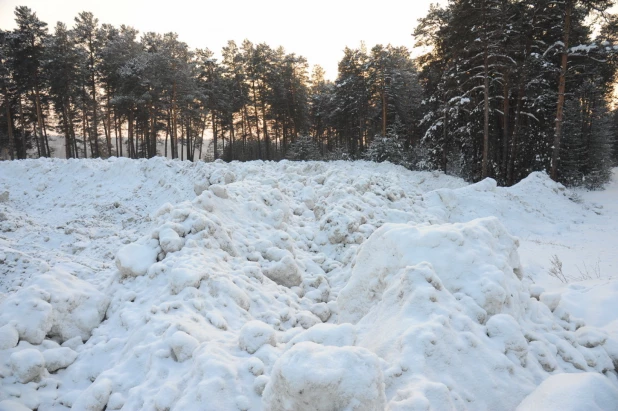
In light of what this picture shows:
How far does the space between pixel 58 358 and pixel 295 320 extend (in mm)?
2937

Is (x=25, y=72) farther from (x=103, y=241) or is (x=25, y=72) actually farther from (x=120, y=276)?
(x=120, y=276)

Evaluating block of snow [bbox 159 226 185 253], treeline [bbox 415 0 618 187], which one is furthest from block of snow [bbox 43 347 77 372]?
treeline [bbox 415 0 618 187]

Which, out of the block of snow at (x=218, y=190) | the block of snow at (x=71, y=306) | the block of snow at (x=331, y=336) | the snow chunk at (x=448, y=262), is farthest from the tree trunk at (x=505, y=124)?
the block of snow at (x=71, y=306)

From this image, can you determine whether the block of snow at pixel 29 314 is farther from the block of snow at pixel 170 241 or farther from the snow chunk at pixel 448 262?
the snow chunk at pixel 448 262

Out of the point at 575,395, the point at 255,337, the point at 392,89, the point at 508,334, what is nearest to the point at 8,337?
the point at 255,337

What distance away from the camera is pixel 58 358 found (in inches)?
144

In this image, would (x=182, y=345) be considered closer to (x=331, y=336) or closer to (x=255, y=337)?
(x=255, y=337)

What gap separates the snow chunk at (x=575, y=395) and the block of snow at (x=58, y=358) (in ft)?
15.5

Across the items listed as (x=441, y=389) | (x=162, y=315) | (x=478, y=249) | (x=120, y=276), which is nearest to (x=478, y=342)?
(x=441, y=389)

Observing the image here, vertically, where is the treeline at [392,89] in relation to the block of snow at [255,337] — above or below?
above

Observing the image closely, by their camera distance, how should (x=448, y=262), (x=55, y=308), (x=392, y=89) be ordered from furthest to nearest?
(x=392, y=89)
(x=448, y=262)
(x=55, y=308)

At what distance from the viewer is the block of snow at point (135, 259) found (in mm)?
5207

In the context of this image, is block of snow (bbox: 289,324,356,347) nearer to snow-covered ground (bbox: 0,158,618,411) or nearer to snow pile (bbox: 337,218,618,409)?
snow-covered ground (bbox: 0,158,618,411)

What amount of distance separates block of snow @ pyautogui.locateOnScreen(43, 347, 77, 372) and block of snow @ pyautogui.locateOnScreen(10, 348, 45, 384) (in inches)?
7.8
